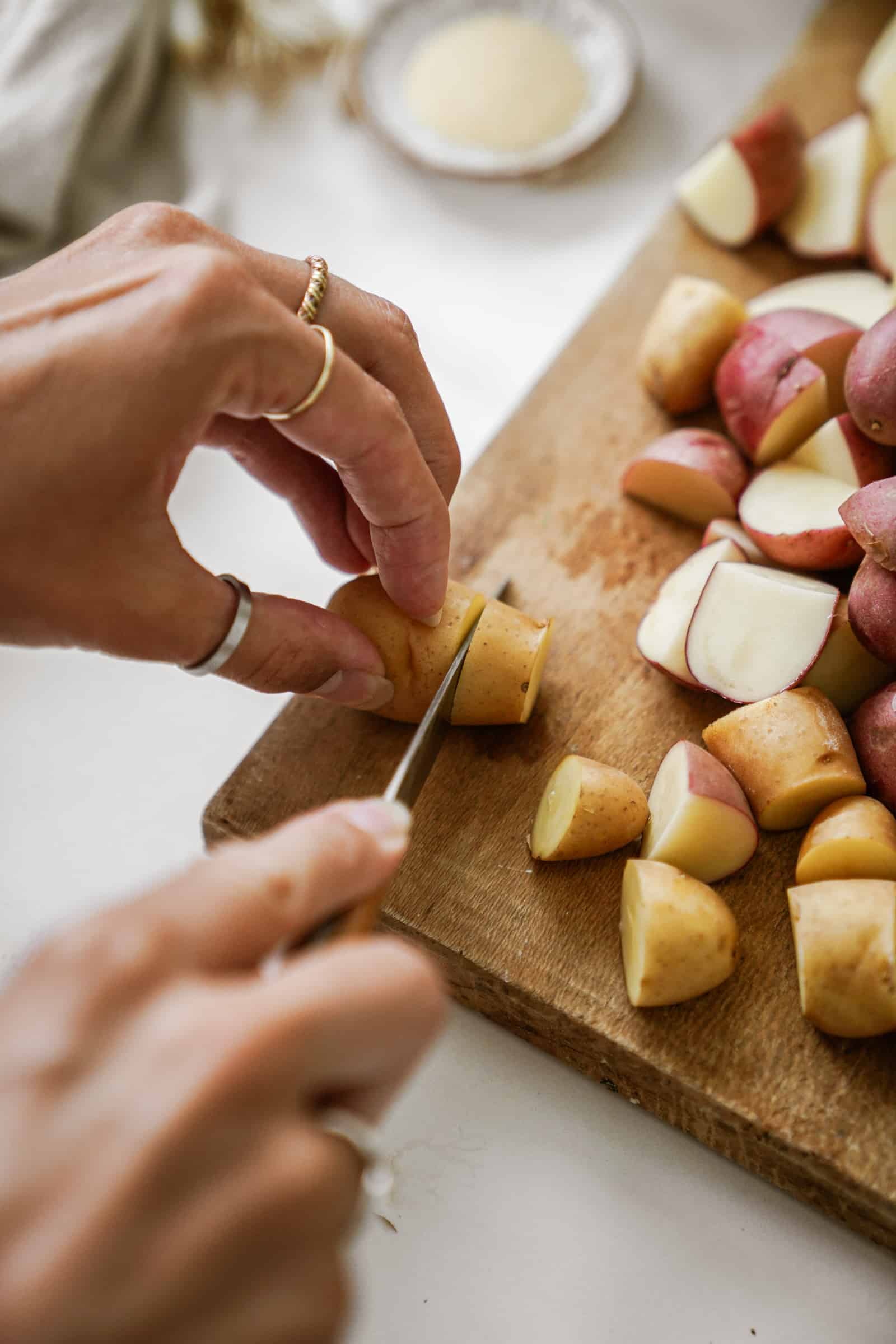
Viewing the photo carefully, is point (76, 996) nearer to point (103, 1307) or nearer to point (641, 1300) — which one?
point (103, 1307)

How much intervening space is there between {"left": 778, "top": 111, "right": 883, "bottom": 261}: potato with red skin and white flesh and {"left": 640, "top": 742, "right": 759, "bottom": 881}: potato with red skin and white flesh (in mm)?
1123

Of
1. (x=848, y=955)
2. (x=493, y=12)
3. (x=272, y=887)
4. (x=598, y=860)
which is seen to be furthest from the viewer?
(x=493, y=12)

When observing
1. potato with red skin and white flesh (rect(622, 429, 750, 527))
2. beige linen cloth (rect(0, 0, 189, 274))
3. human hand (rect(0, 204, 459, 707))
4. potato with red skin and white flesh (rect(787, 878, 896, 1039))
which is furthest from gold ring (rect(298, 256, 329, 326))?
beige linen cloth (rect(0, 0, 189, 274))

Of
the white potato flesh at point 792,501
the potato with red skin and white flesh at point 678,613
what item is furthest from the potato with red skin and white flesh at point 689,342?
the potato with red skin and white flesh at point 678,613

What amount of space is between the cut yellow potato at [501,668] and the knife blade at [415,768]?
0.04 feet

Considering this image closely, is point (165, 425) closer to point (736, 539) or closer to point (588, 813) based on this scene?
point (588, 813)

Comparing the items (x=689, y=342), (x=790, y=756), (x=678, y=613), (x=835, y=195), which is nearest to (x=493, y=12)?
(x=835, y=195)

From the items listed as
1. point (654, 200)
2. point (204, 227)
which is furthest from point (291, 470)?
point (654, 200)

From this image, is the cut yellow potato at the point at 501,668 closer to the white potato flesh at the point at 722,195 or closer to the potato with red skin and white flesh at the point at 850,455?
the potato with red skin and white flesh at the point at 850,455

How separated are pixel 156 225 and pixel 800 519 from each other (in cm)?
→ 95

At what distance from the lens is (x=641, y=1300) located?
1.28m

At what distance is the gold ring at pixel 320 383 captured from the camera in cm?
118

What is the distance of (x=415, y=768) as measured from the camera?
4.29ft

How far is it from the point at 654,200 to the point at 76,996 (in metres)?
2.20
